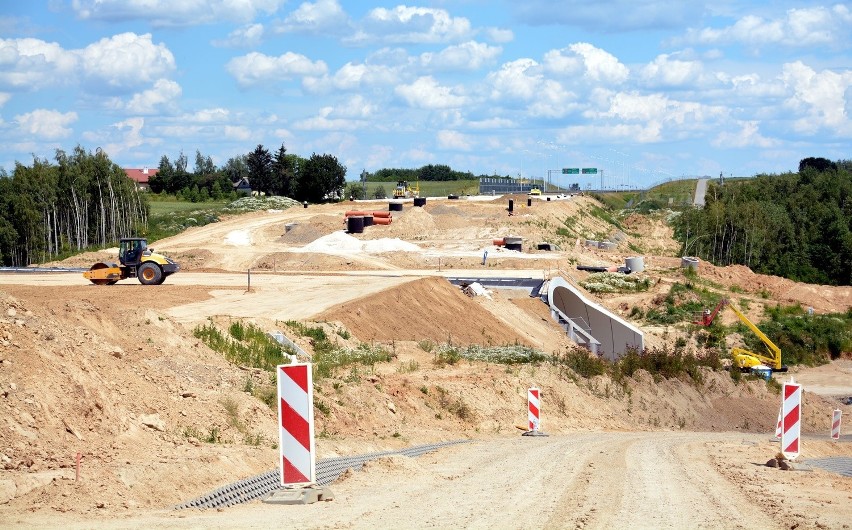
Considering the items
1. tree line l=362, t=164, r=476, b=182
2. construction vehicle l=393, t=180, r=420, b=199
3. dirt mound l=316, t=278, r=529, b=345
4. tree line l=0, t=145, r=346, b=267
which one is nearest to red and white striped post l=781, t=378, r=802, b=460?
dirt mound l=316, t=278, r=529, b=345

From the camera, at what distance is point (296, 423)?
10.4 m

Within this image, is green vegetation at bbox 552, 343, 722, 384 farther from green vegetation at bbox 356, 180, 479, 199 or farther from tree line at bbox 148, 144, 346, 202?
green vegetation at bbox 356, 180, 479, 199

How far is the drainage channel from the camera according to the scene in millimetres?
10710

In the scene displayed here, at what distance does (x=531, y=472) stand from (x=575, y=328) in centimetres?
3372

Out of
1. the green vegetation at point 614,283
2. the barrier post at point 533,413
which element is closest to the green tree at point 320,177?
the green vegetation at point 614,283

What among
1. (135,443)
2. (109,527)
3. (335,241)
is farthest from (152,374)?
(335,241)

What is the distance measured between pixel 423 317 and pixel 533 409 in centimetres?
1685

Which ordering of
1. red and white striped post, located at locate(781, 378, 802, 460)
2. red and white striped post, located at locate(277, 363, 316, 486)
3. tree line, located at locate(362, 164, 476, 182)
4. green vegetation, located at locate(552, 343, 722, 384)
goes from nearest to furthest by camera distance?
1. red and white striped post, located at locate(277, 363, 316, 486)
2. red and white striped post, located at locate(781, 378, 802, 460)
3. green vegetation, located at locate(552, 343, 722, 384)
4. tree line, located at locate(362, 164, 476, 182)

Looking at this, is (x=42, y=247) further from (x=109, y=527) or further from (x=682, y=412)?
(x=109, y=527)

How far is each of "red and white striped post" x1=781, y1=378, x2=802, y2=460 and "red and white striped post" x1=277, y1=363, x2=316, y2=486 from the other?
874 centimetres

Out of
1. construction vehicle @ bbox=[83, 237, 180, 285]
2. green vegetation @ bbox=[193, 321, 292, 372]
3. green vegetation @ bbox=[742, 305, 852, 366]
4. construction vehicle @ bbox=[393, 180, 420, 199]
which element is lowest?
green vegetation @ bbox=[742, 305, 852, 366]

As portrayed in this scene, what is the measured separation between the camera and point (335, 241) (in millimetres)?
64062

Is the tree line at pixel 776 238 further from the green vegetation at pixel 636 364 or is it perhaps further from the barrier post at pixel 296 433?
the barrier post at pixel 296 433

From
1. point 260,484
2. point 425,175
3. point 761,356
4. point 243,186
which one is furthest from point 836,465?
point 425,175
